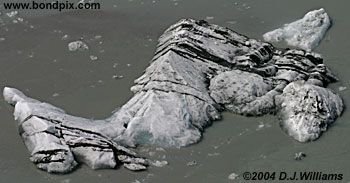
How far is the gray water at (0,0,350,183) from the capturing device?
26.6 feet

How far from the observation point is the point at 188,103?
9.03m

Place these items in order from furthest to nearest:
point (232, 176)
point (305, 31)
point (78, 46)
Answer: point (305, 31), point (78, 46), point (232, 176)

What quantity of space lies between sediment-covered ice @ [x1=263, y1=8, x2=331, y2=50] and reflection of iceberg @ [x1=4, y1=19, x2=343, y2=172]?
0.65 meters

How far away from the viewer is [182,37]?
10.5 m

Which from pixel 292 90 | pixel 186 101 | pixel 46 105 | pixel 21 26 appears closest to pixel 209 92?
pixel 186 101

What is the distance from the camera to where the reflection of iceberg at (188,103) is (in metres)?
8.17

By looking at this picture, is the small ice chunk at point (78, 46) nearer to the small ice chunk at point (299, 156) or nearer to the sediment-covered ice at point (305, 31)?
the sediment-covered ice at point (305, 31)

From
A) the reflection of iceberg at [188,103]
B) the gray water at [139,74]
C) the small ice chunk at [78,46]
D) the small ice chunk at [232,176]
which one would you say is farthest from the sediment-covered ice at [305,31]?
the small ice chunk at [232,176]

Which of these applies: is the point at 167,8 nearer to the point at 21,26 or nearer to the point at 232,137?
the point at 21,26

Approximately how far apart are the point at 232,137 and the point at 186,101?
91 centimetres

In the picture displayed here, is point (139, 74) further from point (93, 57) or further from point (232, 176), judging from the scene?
point (232, 176)

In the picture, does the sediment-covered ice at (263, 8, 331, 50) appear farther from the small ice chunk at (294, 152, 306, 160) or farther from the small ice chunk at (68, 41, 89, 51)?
the small ice chunk at (68, 41, 89, 51)

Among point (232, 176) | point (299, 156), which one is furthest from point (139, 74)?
point (299, 156)

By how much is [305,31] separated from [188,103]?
11.5 ft
